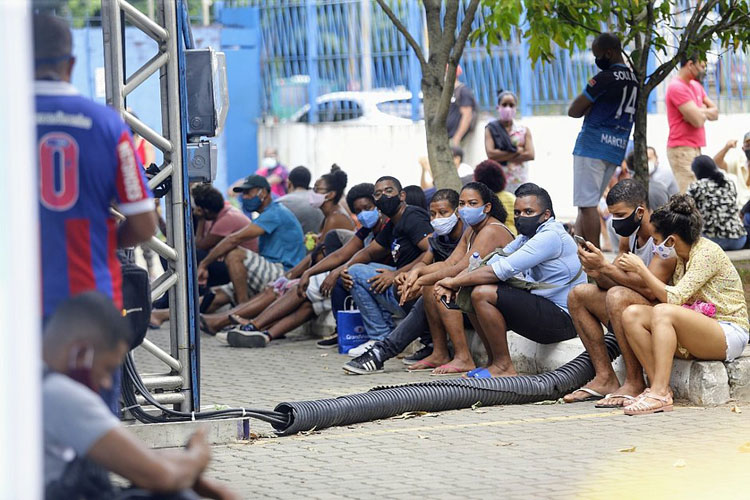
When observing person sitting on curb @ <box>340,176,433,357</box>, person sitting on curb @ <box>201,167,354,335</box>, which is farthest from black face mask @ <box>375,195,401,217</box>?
person sitting on curb @ <box>201,167,354,335</box>

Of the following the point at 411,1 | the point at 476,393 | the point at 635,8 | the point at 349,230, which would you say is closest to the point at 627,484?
the point at 476,393

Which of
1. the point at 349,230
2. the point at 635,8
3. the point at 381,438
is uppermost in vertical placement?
the point at 635,8

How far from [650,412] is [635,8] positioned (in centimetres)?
404

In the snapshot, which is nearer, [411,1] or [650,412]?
[650,412]

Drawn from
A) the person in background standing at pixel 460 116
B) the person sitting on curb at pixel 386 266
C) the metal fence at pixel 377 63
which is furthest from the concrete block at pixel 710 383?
the person in background standing at pixel 460 116

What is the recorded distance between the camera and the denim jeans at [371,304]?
33.0 feet

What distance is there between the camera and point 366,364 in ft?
30.0

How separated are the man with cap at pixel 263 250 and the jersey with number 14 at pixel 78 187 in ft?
27.3

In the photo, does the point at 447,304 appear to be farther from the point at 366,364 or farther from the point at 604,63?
the point at 604,63

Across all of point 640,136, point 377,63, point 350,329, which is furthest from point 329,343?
point 377,63

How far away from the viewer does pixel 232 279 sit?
41.2 feet

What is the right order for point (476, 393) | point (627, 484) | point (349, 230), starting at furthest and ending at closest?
point (349, 230) → point (476, 393) → point (627, 484)

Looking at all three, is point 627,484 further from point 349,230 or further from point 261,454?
point 349,230

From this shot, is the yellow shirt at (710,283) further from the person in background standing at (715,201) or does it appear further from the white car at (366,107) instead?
the white car at (366,107)
